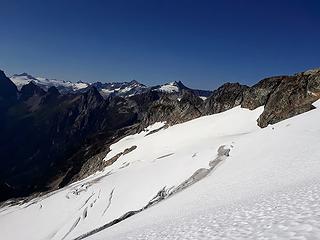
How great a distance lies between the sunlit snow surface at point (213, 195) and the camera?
48.9 ft

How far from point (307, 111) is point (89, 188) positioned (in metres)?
33.9

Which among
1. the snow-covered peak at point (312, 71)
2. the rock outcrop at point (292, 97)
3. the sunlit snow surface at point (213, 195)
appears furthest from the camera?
the snow-covered peak at point (312, 71)

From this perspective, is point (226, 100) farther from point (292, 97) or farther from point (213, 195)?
point (213, 195)

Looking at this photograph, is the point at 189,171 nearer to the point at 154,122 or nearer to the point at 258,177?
A: the point at 258,177

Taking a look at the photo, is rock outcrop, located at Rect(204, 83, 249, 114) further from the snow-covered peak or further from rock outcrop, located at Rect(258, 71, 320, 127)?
rock outcrop, located at Rect(258, 71, 320, 127)

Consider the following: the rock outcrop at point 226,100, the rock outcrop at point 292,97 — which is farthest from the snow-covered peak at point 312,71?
the rock outcrop at point 226,100

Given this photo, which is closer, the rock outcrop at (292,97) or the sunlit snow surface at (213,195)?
the sunlit snow surface at (213,195)

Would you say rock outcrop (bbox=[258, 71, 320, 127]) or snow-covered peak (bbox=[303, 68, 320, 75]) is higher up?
snow-covered peak (bbox=[303, 68, 320, 75])

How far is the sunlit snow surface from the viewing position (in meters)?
14.9

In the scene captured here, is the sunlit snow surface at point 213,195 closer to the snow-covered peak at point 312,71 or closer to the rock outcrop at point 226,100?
the snow-covered peak at point 312,71

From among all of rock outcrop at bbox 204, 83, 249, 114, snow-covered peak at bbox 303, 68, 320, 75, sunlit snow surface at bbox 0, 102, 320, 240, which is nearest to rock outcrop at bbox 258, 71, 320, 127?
snow-covered peak at bbox 303, 68, 320, 75

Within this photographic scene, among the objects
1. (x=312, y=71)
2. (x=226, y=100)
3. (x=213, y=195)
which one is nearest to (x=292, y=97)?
(x=312, y=71)

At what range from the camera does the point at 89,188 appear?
198ft

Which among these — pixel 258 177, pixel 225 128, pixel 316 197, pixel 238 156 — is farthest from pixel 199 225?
pixel 225 128
